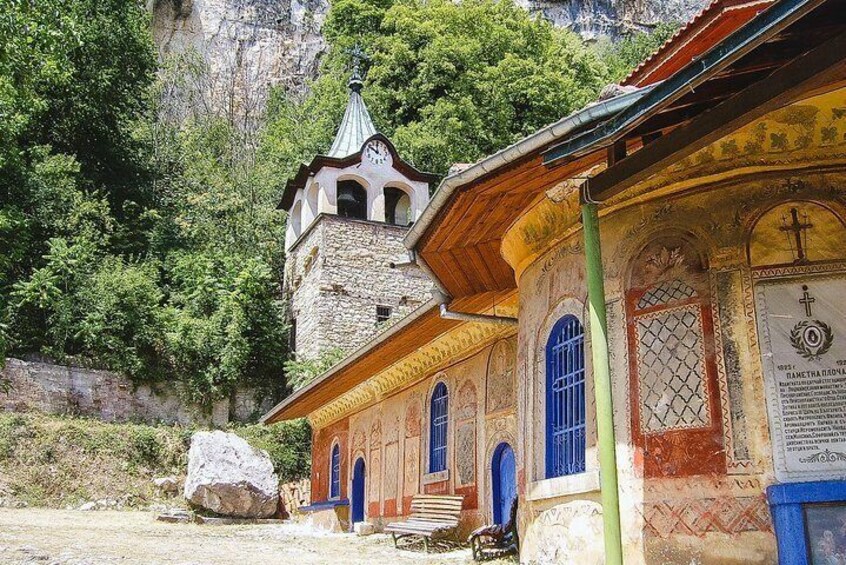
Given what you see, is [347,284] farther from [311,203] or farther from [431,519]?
[431,519]

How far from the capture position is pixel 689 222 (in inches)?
261

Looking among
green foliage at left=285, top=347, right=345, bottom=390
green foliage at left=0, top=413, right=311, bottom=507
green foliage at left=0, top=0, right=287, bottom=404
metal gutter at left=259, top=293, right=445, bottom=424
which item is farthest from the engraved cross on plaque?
green foliage at left=285, top=347, right=345, bottom=390

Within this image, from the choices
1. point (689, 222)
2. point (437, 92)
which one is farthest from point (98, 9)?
point (689, 222)

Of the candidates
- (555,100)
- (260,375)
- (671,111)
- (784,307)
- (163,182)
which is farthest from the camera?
(163,182)

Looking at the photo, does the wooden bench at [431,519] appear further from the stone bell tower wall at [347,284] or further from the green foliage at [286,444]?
the stone bell tower wall at [347,284]

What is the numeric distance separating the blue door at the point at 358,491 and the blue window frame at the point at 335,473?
139 centimetres

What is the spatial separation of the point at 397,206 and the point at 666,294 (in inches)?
977

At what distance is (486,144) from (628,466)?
87.7 feet

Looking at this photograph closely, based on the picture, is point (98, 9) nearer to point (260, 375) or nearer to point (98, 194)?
point (98, 194)

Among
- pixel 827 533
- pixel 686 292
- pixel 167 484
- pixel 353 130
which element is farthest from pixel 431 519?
A: pixel 353 130

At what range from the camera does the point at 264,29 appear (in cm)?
4838

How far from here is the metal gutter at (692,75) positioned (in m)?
4.08

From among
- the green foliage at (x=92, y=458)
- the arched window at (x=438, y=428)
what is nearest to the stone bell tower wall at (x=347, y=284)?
the green foliage at (x=92, y=458)

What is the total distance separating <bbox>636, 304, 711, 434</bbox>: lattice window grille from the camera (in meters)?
6.31
